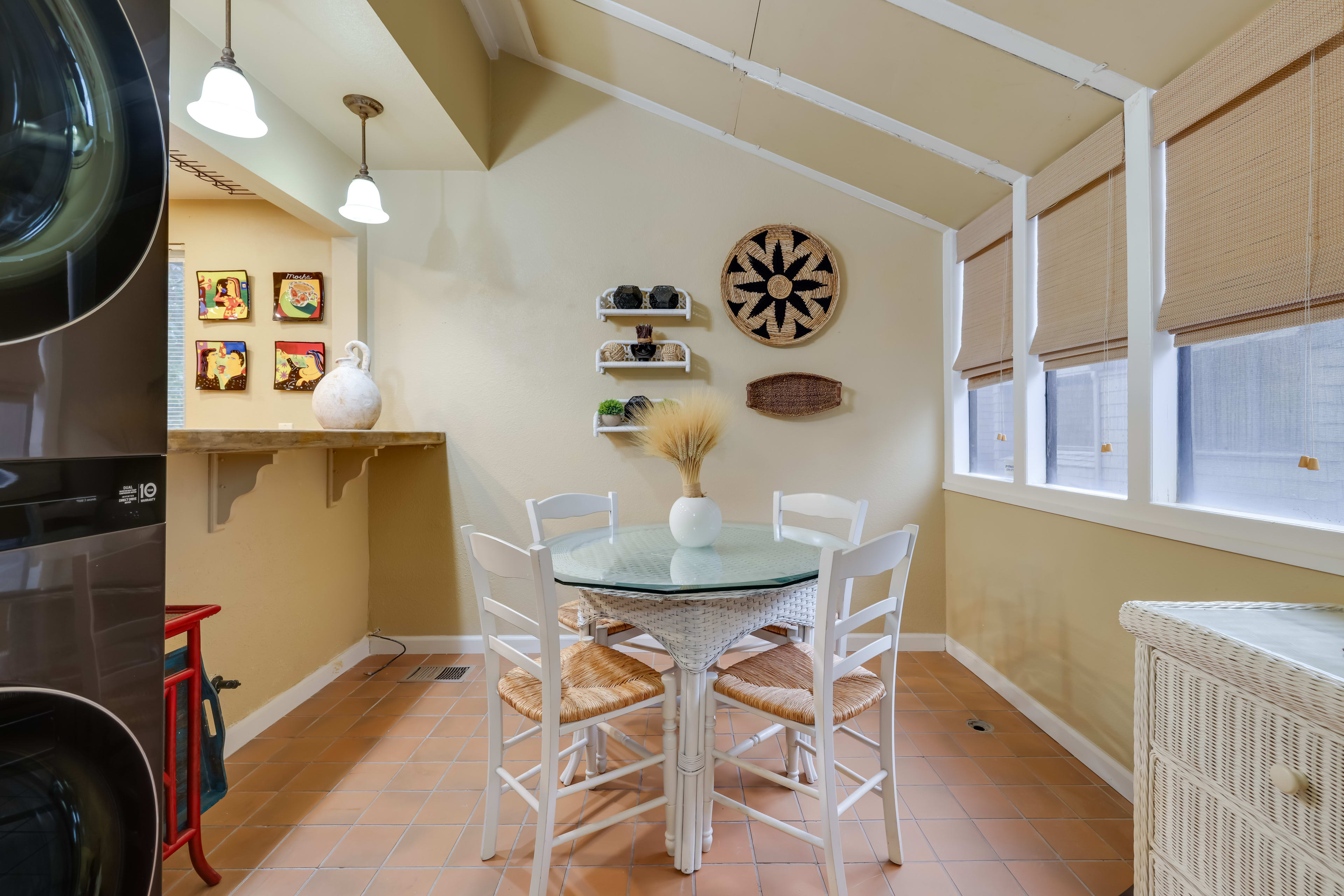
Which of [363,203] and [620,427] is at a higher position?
[363,203]

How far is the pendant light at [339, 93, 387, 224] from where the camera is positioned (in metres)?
2.33

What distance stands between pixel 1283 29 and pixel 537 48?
278 cm

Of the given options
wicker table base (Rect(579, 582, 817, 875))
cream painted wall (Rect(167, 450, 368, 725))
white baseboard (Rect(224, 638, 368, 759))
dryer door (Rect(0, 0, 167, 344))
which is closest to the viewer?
dryer door (Rect(0, 0, 167, 344))

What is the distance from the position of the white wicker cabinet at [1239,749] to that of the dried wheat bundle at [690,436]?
1.11 m

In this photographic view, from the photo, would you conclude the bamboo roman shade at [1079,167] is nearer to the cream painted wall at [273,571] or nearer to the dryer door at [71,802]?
the dryer door at [71,802]

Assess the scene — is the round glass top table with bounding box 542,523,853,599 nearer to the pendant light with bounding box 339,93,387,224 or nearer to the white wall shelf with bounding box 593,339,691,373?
the white wall shelf with bounding box 593,339,691,373

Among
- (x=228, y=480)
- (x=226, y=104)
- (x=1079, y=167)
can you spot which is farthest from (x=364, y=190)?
(x=1079, y=167)

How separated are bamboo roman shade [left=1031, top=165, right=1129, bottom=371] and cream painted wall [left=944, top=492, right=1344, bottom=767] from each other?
61 cm

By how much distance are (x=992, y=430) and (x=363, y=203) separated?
292 centimetres

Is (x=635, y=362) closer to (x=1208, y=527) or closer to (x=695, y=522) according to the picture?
(x=695, y=522)

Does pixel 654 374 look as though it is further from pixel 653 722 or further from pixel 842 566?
pixel 842 566

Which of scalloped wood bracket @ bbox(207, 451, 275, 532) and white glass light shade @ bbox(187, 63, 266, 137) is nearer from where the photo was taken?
white glass light shade @ bbox(187, 63, 266, 137)

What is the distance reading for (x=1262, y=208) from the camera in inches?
54.8

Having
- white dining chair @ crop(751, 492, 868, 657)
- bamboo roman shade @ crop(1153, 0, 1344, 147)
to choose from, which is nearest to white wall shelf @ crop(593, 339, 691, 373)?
white dining chair @ crop(751, 492, 868, 657)
